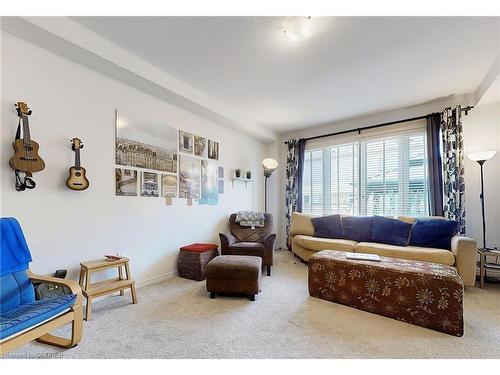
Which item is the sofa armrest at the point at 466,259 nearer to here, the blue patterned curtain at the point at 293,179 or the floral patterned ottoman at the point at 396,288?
the floral patterned ottoman at the point at 396,288

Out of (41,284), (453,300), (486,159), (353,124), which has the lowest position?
(453,300)

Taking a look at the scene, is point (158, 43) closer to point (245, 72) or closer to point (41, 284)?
point (245, 72)

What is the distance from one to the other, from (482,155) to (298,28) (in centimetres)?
295

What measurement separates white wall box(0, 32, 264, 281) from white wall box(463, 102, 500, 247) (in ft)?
13.8

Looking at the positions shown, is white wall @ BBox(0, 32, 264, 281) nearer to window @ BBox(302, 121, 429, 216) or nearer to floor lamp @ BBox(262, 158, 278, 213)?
floor lamp @ BBox(262, 158, 278, 213)

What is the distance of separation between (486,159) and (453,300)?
7.49 ft

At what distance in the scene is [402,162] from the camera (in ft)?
12.9

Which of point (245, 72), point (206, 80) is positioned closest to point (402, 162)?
point (245, 72)

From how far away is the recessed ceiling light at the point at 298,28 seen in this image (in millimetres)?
1975

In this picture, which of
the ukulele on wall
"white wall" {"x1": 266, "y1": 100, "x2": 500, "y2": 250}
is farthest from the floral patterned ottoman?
the ukulele on wall

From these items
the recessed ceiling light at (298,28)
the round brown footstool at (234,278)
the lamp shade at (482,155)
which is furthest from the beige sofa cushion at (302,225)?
the recessed ceiling light at (298,28)

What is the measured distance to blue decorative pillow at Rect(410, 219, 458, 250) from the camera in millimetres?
3104

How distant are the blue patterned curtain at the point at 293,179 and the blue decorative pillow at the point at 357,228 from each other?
114 centimetres

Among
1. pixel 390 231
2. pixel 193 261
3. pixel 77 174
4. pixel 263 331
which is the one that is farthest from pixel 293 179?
pixel 77 174
